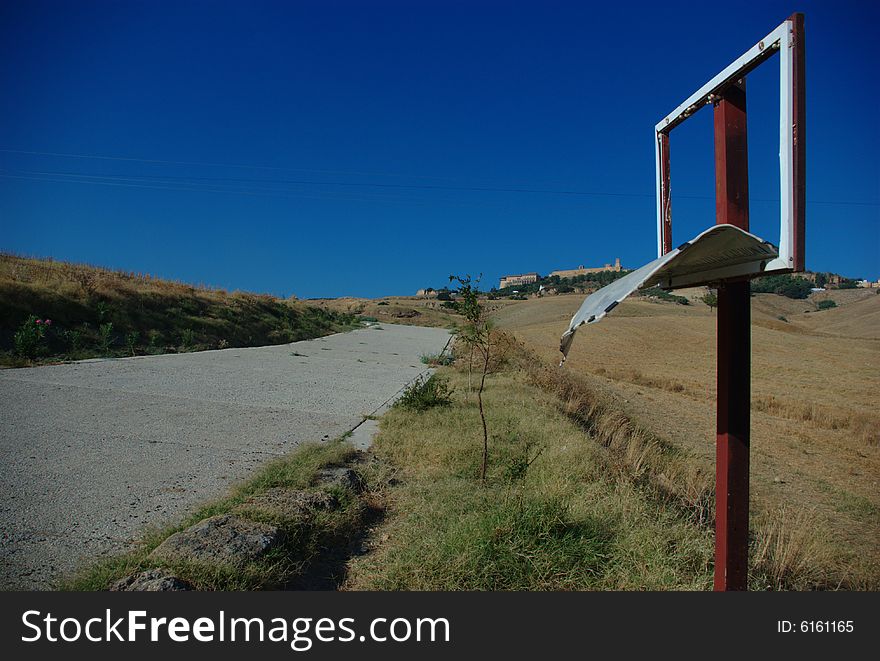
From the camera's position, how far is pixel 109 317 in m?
15.2

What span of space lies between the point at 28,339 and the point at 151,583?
35.4 ft

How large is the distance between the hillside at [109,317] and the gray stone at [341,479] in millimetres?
8426

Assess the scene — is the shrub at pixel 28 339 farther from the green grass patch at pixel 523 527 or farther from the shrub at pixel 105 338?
the green grass patch at pixel 523 527

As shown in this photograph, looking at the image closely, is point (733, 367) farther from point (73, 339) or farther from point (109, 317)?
Answer: point (109, 317)

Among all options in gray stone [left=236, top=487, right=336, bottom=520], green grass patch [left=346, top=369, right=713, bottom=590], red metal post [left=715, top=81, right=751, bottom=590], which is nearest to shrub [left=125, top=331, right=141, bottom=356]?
green grass patch [left=346, top=369, right=713, bottom=590]

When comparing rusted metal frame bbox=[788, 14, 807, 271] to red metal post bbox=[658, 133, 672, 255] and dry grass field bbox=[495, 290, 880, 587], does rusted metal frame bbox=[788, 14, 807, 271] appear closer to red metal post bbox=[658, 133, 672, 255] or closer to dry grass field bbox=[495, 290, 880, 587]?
red metal post bbox=[658, 133, 672, 255]

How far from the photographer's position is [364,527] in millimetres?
4473

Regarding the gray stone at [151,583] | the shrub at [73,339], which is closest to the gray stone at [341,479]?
the gray stone at [151,583]

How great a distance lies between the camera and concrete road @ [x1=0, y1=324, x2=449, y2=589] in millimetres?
3799

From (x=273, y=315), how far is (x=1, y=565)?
2385 cm

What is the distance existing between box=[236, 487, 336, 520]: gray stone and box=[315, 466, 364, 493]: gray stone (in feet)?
1.26

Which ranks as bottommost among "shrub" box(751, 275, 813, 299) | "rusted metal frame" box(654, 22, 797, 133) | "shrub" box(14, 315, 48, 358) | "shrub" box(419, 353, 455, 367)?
"shrub" box(419, 353, 455, 367)

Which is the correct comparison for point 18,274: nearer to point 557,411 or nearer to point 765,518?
point 557,411

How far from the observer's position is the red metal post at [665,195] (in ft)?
13.1
